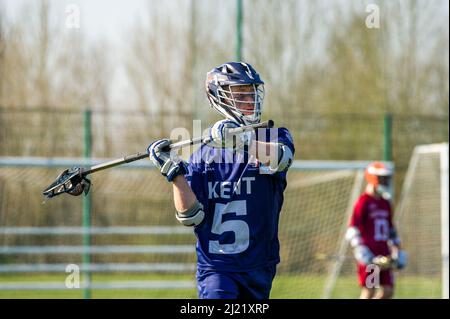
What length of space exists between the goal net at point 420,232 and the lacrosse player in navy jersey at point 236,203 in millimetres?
7919

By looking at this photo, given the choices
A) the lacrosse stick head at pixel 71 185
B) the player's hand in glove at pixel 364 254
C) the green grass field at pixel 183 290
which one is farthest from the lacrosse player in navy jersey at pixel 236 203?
the green grass field at pixel 183 290

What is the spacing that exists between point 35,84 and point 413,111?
309 inches

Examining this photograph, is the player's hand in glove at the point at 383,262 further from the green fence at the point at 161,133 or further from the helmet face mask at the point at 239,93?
the helmet face mask at the point at 239,93

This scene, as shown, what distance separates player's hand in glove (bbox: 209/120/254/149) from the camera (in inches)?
184

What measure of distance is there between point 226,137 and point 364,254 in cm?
551

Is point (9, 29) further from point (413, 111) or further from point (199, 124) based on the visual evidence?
point (413, 111)

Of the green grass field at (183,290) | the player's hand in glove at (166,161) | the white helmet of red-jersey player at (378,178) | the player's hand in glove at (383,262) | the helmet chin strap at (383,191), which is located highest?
the player's hand in glove at (166,161)

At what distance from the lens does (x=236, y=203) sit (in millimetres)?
5117

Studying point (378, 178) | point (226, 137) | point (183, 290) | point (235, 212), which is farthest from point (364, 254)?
point (226, 137)

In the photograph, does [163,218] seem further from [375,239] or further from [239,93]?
[239,93]

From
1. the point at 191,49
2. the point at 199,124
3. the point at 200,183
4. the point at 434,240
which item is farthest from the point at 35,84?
the point at 200,183

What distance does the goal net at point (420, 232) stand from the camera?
13438mm

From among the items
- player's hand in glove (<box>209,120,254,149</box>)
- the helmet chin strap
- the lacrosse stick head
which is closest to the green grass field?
the helmet chin strap

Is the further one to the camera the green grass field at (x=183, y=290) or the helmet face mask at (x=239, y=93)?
the green grass field at (x=183, y=290)
